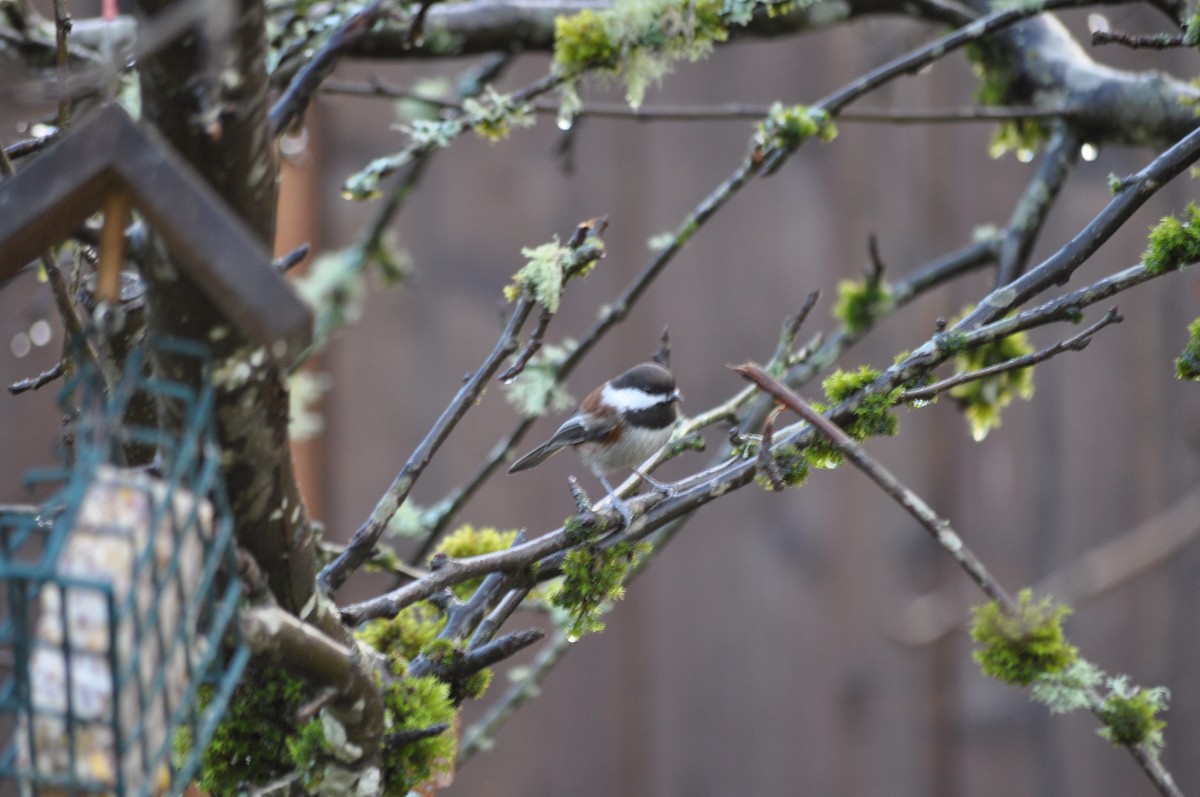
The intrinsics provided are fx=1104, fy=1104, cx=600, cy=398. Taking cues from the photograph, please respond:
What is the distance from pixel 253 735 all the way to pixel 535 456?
1047 millimetres

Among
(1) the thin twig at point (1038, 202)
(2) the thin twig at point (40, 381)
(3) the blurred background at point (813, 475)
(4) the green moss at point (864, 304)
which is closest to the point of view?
(2) the thin twig at point (40, 381)

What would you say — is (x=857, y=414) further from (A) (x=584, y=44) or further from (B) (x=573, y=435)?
(B) (x=573, y=435)

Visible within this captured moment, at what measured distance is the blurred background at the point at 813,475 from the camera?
9.67 feet

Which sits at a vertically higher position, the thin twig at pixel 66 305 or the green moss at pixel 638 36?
the green moss at pixel 638 36

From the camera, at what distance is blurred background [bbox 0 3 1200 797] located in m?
2.95

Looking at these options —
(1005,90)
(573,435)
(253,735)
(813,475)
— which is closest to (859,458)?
(253,735)

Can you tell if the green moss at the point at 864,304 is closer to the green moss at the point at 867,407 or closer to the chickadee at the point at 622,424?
the chickadee at the point at 622,424

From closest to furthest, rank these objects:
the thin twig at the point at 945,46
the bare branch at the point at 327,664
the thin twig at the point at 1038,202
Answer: the bare branch at the point at 327,664 → the thin twig at the point at 945,46 → the thin twig at the point at 1038,202

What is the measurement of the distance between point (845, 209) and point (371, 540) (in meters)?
1.98

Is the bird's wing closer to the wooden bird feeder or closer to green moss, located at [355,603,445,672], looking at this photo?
green moss, located at [355,603,445,672]

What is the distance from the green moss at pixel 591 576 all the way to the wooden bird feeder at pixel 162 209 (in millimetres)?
560

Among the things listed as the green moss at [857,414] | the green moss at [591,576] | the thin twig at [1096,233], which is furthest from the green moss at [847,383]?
the green moss at [591,576]

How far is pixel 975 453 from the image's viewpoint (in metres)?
2.97

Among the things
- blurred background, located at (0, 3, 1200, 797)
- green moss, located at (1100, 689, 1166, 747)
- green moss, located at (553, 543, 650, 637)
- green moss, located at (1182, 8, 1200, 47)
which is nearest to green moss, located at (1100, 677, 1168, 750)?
green moss, located at (1100, 689, 1166, 747)
